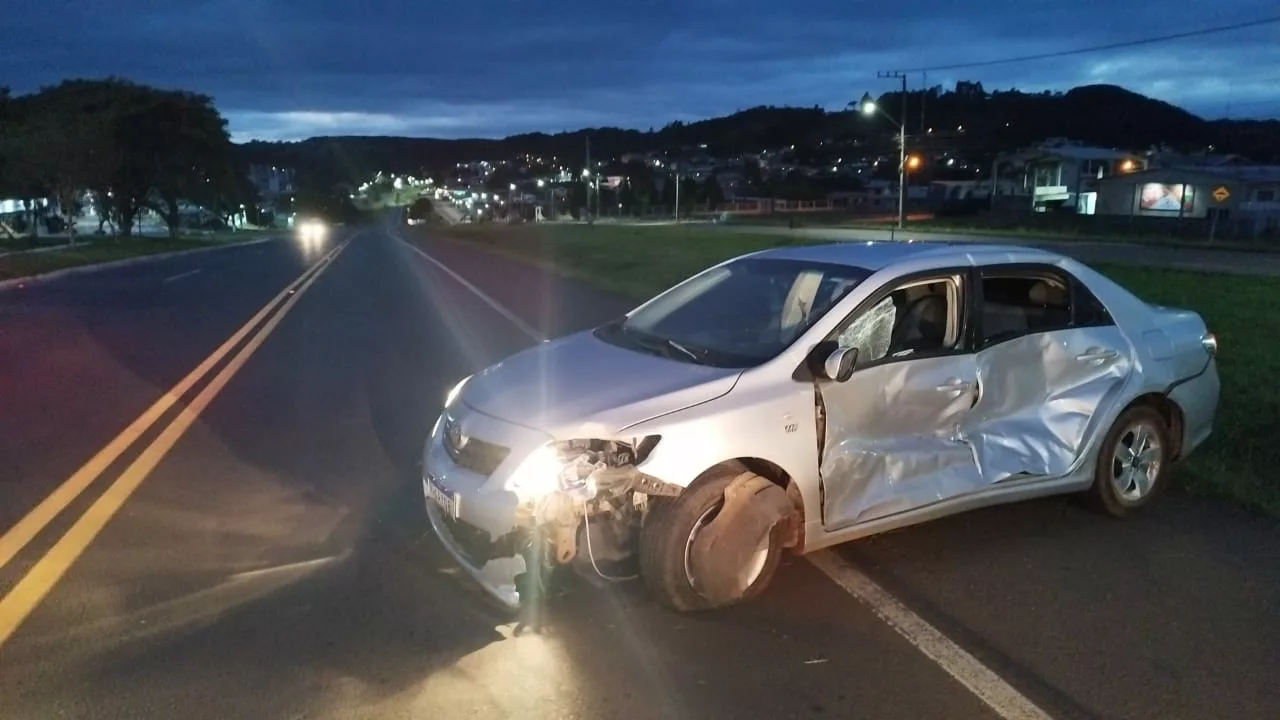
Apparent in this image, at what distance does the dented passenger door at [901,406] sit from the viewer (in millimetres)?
5246

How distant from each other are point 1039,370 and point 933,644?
2.00 metres

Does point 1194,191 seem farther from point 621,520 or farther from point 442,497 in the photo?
point 442,497

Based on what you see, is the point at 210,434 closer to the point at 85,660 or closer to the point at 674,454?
the point at 85,660

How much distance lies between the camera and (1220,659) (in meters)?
4.50

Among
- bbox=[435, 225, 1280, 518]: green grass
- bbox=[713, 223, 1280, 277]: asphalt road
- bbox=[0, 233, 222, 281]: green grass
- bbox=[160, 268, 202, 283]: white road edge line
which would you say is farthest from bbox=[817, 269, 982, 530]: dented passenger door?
bbox=[0, 233, 222, 281]: green grass

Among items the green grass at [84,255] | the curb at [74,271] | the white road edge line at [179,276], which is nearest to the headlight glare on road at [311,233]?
the green grass at [84,255]

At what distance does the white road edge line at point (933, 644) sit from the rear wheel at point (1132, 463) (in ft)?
5.55

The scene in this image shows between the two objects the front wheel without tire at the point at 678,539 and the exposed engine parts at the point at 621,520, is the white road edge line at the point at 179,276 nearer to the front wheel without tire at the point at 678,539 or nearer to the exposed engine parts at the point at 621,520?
the exposed engine parts at the point at 621,520

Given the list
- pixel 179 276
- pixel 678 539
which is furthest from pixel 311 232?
pixel 678 539

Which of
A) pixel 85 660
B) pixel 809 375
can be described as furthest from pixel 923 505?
pixel 85 660

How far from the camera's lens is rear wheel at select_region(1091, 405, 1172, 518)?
6184mm

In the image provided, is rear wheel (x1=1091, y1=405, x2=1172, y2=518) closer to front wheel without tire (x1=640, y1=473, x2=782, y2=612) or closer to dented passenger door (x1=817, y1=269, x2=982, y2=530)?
dented passenger door (x1=817, y1=269, x2=982, y2=530)

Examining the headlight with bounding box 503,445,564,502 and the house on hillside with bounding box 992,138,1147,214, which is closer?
the headlight with bounding box 503,445,564,502

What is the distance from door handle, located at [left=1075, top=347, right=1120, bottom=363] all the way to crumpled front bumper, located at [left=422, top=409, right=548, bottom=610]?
10.4ft
